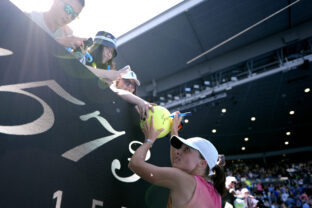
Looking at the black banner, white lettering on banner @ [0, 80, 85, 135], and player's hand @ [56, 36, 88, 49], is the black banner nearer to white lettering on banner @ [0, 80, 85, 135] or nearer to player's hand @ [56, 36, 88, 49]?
white lettering on banner @ [0, 80, 85, 135]

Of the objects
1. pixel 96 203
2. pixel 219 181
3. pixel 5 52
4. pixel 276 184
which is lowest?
pixel 96 203

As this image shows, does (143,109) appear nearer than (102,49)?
Yes

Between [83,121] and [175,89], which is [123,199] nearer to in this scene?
[83,121]

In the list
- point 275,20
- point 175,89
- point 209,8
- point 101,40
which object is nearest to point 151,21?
point 209,8

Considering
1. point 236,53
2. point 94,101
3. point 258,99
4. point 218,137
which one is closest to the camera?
point 94,101

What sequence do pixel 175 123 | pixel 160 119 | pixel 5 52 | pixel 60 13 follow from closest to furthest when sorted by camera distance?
pixel 5 52
pixel 60 13
pixel 160 119
pixel 175 123

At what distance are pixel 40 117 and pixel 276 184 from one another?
20582 mm

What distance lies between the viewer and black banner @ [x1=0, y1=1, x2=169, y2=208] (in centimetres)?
72

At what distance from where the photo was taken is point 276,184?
56.7 ft

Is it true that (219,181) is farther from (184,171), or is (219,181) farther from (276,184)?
(276,184)

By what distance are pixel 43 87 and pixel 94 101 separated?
0.97 feet

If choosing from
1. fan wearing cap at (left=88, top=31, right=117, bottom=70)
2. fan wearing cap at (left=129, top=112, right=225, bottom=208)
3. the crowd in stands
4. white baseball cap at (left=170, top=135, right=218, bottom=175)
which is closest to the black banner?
fan wearing cap at (left=129, top=112, right=225, bottom=208)

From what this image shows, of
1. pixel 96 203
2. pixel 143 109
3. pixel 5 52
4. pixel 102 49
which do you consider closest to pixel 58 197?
pixel 96 203

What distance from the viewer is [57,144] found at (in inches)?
33.7
